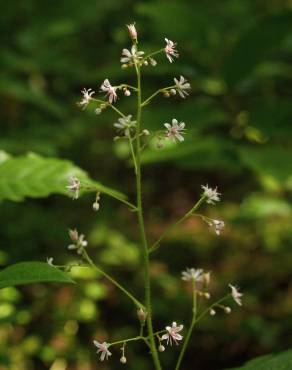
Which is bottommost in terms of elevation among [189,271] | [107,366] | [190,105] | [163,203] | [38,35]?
[189,271]

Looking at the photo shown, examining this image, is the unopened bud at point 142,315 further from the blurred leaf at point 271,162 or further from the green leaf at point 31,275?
the blurred leaf at point 271,162

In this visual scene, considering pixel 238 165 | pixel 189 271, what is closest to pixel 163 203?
pixel 238 165

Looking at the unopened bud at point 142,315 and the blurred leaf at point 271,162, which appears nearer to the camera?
the unopened bud at point 142,315

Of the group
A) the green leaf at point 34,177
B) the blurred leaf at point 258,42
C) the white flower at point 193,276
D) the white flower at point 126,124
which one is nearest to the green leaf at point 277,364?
the white flower at point 193,276

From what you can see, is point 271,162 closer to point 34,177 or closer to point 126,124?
point 34,177

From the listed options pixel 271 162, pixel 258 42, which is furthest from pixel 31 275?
pixel 258 42

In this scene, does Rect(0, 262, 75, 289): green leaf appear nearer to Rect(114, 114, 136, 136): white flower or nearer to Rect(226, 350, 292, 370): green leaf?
Rect(114, 114, 136, 136): white flower

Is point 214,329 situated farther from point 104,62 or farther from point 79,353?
point 104,62
